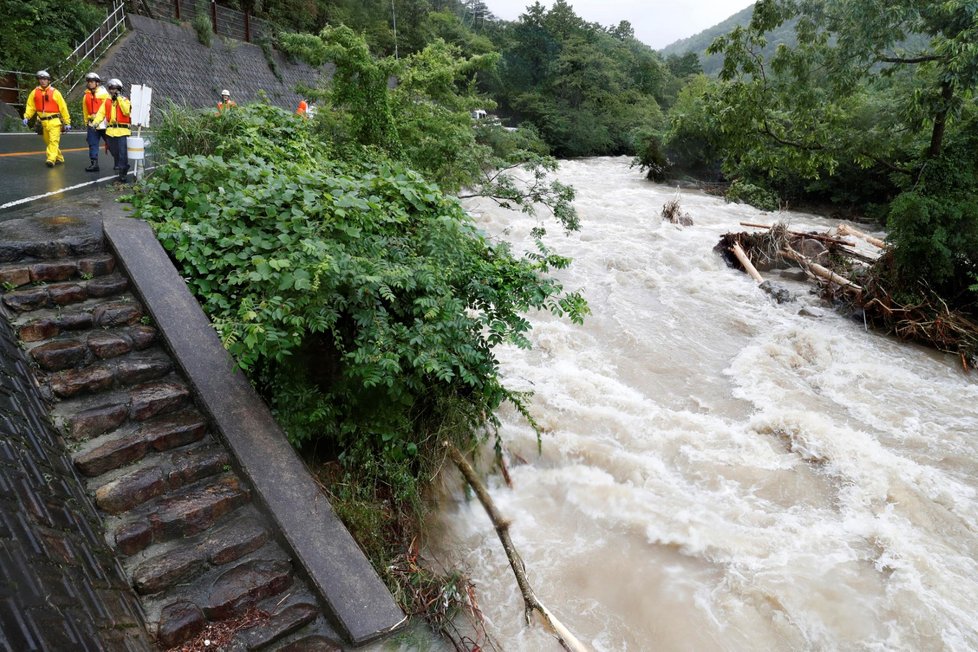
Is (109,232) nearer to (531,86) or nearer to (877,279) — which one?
(877,279)

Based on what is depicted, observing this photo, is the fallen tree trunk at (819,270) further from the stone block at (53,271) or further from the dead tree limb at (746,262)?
the stone block at (53,271)

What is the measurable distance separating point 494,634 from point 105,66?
869 inches

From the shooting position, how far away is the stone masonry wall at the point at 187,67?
1978 cm

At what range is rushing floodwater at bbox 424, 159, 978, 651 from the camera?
4.33 meters

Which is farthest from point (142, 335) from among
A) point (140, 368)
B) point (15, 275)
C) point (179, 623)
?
point (179, 623)

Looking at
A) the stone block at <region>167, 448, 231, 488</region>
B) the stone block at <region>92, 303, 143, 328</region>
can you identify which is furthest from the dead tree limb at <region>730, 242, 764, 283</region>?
the stone block at <region>92, 303, 143, 328</region>

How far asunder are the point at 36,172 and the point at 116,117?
4.63 ft

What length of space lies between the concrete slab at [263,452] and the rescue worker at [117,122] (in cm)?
448

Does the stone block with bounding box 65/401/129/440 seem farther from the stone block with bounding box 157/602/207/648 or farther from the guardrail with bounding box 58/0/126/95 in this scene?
the guardrail with bounding box 58/0/126/95

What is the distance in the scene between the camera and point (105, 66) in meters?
18.8

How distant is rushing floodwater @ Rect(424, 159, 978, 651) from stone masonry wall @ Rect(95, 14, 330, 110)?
15.4 m

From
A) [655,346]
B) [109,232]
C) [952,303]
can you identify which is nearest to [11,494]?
[109,232]

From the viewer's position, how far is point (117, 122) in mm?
8383

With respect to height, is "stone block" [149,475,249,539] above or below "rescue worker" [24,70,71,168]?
below
